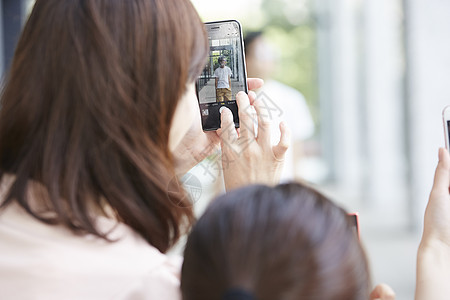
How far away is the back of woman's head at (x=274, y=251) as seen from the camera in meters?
0.70

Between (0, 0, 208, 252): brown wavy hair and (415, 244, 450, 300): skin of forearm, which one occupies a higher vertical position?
(0, 0, 208, 252): brown wavy hair

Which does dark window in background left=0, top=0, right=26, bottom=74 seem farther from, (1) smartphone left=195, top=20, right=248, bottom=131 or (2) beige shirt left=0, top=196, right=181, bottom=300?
(2) beige shirt left=0, top=196, right=181, bottom=300

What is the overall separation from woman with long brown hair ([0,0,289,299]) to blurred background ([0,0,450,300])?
3.30 feet

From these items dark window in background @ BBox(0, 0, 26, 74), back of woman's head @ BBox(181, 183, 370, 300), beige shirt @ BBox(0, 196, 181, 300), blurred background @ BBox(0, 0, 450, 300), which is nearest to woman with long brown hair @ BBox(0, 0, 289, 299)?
beige shirt @ BBox(0, 196, 181, 300)

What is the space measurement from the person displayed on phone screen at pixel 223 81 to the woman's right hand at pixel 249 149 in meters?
0.08

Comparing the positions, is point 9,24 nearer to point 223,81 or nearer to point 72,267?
point 223,81

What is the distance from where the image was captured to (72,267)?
855 millimetres

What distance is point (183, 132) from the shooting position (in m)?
1.10

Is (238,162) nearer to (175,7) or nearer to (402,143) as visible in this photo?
(175,7)

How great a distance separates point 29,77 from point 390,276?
11.2ft

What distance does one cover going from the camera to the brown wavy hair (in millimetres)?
936

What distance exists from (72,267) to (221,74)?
623 mm

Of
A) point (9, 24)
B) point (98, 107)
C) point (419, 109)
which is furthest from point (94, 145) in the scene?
point (419, 109)

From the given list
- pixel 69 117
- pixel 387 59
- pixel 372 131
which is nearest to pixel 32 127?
pixel 69 117
